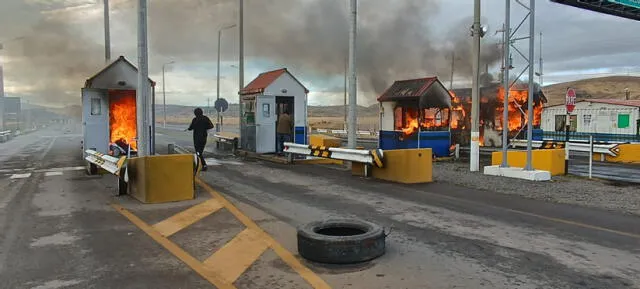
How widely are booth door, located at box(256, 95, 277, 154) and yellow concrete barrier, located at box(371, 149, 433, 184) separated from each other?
655 centimetres

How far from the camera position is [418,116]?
677 inches

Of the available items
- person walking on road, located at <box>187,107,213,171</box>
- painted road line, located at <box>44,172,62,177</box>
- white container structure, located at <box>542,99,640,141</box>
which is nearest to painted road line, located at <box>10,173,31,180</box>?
painted road line, located at <box>44,172,62,177</box>

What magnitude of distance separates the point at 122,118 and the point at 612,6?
17.1m

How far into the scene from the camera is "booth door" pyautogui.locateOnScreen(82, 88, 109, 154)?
534 inches

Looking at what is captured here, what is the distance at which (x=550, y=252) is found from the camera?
5426 mm

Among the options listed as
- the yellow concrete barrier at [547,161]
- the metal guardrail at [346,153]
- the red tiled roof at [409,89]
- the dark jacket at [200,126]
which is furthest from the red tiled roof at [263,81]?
the yellow concrete barrier at [547,161]

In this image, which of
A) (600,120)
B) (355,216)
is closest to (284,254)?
(355,216)

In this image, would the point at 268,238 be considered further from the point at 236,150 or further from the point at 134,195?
the point at 236,150

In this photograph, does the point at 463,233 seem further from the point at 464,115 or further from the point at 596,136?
the point at 596,136

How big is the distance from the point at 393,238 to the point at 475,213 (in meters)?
2.25

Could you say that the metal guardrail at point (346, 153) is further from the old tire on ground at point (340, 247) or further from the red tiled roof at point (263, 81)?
the old tire on ground at point (340, 247)

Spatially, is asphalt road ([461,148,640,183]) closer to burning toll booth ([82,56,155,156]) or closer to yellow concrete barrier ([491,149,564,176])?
yellow concrete barrier ([491,149,564,176])

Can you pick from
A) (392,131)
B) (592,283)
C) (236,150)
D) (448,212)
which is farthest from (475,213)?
(236,150)

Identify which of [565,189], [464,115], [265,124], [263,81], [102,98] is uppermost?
[263,81]
